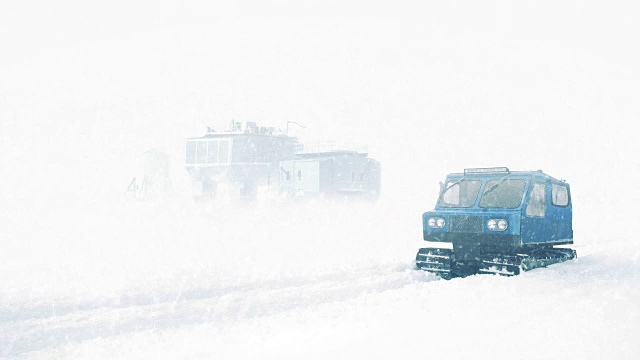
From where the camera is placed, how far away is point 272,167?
168ft

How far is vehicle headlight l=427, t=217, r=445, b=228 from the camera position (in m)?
11.6

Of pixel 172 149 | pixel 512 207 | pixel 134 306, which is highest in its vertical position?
pixel 172 149

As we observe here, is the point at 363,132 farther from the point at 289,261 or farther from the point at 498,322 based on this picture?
the point at 498,322

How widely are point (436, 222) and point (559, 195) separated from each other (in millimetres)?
4046

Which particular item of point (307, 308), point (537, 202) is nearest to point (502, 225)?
point (537, 202)

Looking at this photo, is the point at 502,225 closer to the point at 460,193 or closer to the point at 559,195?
the point at 460,193

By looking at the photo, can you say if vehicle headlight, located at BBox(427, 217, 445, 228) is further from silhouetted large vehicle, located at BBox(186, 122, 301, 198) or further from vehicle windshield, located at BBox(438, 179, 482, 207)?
silhouetted large vehicle, located at BBox(186, 122, 301, 198)

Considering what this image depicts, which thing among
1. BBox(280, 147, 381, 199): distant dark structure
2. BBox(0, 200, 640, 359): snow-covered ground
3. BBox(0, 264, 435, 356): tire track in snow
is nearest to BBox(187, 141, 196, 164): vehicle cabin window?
BBox(280, 147, 381, 199): distant dark structure

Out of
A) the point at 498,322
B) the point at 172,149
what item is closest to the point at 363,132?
the point at 172,149

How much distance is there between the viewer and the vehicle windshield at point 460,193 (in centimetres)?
1223

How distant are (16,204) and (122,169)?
37.3 meters

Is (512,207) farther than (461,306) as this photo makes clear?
Yes

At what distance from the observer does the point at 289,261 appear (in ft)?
49.3

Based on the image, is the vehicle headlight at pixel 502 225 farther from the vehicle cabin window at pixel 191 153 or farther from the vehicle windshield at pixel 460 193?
the vehicle cabin window at pixel 191 153
